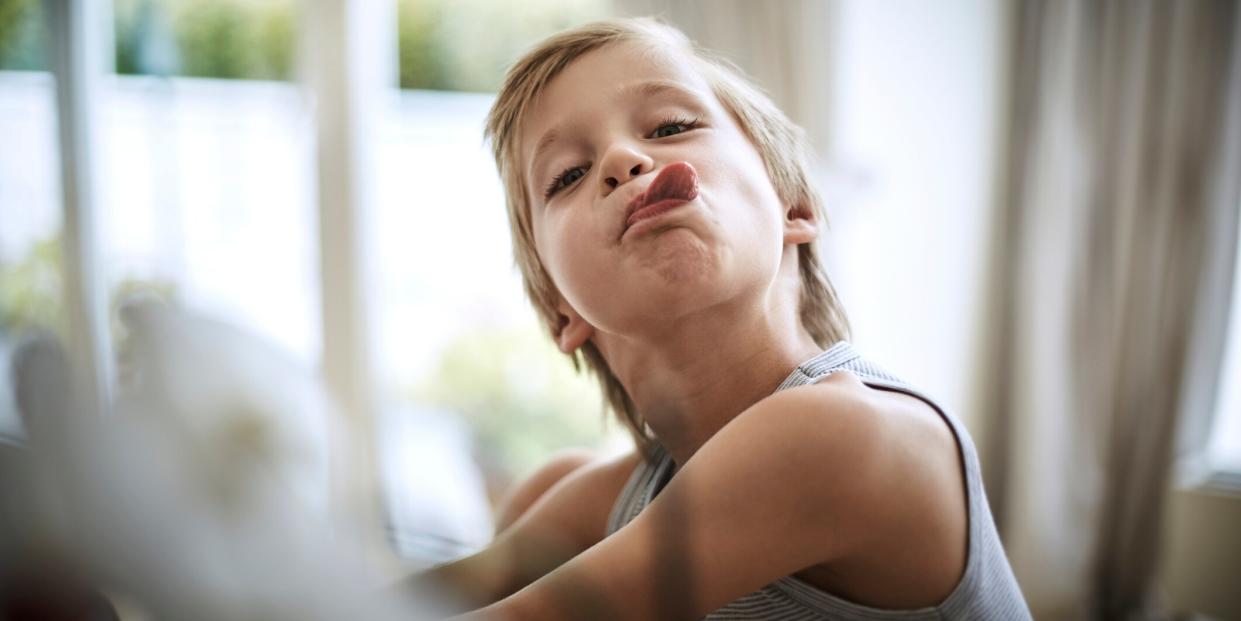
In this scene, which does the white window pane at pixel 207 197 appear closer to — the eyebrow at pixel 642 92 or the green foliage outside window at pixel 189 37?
the green foliage outside window at pixel 189 37

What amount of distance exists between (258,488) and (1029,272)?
155cm

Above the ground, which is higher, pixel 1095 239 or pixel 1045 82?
pixel 1045 82

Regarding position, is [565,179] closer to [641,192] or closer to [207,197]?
[641,192]

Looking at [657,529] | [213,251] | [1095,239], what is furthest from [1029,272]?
[213,251]

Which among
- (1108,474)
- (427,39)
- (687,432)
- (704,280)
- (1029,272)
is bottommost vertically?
(1108,474)

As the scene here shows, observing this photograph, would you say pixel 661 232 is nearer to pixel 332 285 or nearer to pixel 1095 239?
pixel 332 285

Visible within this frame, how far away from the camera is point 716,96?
1.83ft

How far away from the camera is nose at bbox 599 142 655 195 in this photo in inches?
18.0

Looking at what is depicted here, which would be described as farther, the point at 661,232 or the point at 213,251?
the point at 661,232

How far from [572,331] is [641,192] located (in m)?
0.19

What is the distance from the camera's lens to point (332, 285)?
758mm

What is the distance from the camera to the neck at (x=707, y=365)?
49cm

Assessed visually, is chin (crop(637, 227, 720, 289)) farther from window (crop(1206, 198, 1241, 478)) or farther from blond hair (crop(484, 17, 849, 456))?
window (crop(1206, 198, 1241, 478))


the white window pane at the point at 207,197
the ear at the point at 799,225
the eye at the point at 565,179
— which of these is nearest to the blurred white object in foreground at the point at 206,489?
the white window pane at the point at 207,197
